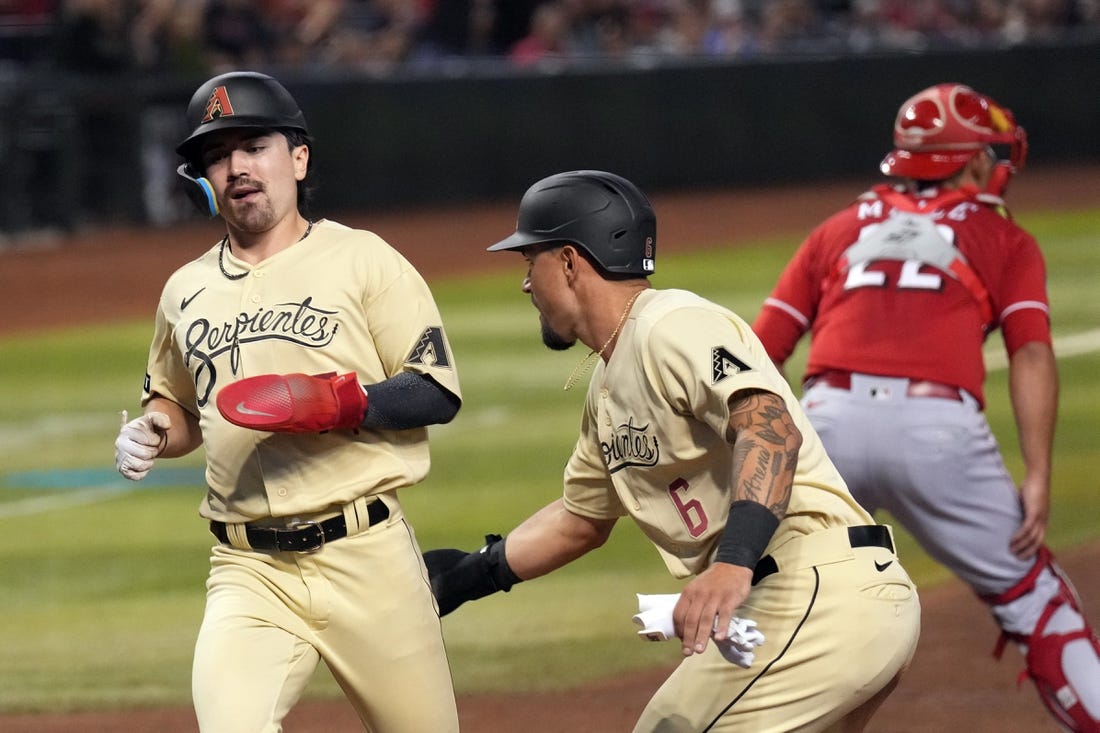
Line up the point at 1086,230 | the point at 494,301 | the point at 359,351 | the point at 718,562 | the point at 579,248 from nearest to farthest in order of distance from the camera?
the point at 718,562, the point at 579,248, the point at 359,351, the point at 494,301, the point at 1086,230

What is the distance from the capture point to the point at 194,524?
30.9 feet

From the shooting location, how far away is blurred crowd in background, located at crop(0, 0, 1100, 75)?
19703 mm

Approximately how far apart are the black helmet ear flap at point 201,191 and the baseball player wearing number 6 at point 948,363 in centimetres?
207

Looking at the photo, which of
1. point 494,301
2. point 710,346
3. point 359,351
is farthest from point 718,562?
point 494,301

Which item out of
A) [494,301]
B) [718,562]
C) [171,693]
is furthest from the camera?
[494,301]

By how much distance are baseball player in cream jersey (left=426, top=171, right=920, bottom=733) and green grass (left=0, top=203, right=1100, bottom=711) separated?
9.29 ft

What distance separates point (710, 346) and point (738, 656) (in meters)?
0.66

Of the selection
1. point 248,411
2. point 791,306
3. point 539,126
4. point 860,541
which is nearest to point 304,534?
point 248,411

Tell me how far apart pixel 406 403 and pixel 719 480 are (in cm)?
77

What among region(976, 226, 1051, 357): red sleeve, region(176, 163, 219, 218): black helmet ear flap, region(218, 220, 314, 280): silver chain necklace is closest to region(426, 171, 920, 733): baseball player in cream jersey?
region(218, 220, 314, 280): silver chain necklace

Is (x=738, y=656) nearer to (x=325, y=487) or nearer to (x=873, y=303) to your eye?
(x=325, y=487)

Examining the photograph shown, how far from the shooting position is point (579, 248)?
3990 millimetres

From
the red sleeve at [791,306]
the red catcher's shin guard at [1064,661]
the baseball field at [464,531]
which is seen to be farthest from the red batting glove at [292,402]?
the baseball field at [464,531]

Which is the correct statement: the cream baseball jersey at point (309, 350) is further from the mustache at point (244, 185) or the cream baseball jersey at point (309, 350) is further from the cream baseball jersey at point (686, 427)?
the cream baseball jersey at point (686, 427)
